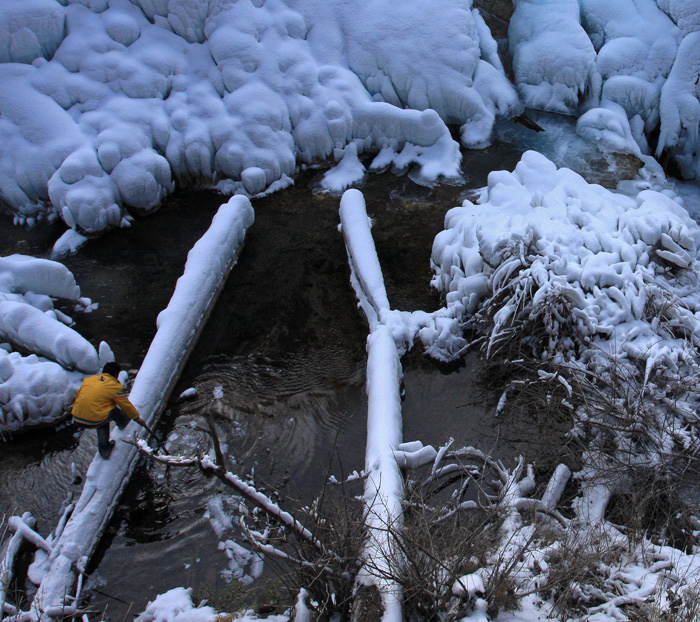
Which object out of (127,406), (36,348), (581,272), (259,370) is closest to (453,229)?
(581,272)

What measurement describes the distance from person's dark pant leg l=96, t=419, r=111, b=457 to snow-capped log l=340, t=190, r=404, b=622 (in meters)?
2.41

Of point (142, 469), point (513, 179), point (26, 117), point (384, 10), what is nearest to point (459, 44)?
point (384, 10)

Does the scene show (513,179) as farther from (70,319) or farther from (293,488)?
(70,319)

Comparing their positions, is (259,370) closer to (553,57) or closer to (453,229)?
(453,229)

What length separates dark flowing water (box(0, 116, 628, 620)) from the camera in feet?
16.5

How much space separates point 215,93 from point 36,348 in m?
5.95

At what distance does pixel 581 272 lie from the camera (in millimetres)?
6410

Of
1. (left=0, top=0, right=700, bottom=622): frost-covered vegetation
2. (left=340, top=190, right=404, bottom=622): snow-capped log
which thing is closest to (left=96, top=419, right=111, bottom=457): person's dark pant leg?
(left=0, top=0, right=700, bottom=622): frost-covered vegetation

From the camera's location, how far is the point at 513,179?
841cm

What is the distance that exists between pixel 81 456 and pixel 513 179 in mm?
6879

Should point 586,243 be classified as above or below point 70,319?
above

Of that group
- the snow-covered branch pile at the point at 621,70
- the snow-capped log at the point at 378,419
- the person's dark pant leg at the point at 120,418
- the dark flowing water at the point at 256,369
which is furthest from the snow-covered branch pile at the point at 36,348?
the snow-covered branch pile at the point at 621,70

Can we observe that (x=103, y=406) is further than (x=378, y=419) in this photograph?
No

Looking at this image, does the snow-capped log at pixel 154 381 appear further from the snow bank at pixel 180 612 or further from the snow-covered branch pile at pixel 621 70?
the snow-covered branch pile at pixel 621 70
